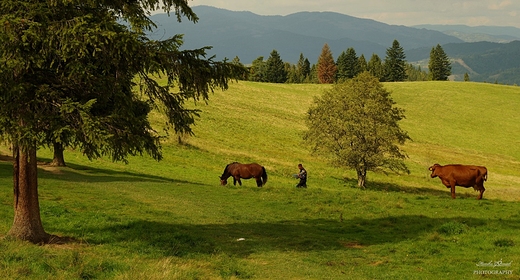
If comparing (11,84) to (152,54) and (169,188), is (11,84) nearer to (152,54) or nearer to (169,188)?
(152,54)

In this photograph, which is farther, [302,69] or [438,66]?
[302,69]

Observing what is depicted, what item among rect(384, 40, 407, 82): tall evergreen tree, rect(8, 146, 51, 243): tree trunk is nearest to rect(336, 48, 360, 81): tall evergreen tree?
rect(384, 40, 407, 82): tall evergreen tree

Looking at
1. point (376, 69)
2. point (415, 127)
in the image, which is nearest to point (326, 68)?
point (376, 69)

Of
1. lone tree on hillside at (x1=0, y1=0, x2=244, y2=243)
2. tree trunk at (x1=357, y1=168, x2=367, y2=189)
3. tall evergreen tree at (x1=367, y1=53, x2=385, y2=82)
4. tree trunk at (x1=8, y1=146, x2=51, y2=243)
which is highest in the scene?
tall evergreen tree at (x1=367, y1=53, x2=385, y2=82)

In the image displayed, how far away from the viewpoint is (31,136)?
11133 millimetres

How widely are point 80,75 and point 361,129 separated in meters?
32.0

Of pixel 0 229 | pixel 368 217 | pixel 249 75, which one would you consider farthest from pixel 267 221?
pixel 0 229

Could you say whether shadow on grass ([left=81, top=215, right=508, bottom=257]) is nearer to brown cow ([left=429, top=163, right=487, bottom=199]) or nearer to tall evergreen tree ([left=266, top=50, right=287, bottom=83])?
brown cow ([left=429, top=163, right=487, bottom=199])

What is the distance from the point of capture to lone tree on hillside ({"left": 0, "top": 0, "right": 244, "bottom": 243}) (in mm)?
11438

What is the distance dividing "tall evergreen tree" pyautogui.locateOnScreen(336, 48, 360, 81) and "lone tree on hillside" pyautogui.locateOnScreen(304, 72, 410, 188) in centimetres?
9868

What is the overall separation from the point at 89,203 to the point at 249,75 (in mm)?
10930

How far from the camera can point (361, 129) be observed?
135 feet

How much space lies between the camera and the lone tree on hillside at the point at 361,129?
40938 millimetres

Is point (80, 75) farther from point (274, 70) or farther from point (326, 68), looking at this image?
point (326, 68)
